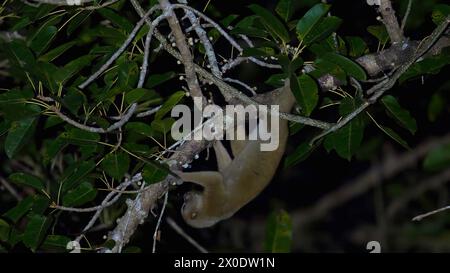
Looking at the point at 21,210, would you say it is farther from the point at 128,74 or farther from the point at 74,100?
the point at 128,74

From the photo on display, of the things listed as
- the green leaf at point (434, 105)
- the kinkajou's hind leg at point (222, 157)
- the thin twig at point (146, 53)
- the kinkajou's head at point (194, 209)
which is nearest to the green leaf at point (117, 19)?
the thin twig at point (146, 53)

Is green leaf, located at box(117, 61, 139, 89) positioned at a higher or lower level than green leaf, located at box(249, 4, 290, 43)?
lower

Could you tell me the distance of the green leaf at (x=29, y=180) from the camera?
322 centimetres

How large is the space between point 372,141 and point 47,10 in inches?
142

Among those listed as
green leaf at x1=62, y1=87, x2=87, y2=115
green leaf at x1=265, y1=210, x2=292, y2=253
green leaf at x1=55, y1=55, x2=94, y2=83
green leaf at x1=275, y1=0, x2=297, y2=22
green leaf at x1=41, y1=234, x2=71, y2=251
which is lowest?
green leaf at x1=265, y1=210, x2=292, y2=253

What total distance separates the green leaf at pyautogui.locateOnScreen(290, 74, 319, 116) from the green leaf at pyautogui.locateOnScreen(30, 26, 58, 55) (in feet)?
3.75

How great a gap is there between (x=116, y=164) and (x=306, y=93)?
91 cm

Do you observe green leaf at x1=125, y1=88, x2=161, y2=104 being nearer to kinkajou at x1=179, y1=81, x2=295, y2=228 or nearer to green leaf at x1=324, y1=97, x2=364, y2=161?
kinkajou at x1=179, y1=81, x2=295, y2=228

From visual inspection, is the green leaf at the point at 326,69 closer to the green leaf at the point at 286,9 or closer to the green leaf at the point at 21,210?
the green leaf at the point at 286,9

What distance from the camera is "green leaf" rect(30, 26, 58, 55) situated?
3.12m

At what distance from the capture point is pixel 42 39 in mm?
3125

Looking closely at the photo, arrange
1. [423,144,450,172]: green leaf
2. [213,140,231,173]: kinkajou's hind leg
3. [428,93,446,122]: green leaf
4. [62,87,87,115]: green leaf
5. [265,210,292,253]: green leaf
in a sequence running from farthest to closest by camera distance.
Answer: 1. [428,93,446,122]: green leaf
2. [213,140,231,173]: kinkajou's hind leg
3. [62,87,87,115]: green leaf
4. [265,210,292,253]: green leaf
5. [423,144,450,172]: green leaf

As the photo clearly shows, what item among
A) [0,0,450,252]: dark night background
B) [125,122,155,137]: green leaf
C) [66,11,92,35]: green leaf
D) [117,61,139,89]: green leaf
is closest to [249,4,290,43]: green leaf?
[117,61,139,89]: green leaf

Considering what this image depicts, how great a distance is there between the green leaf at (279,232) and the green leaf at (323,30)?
34.2 inches
